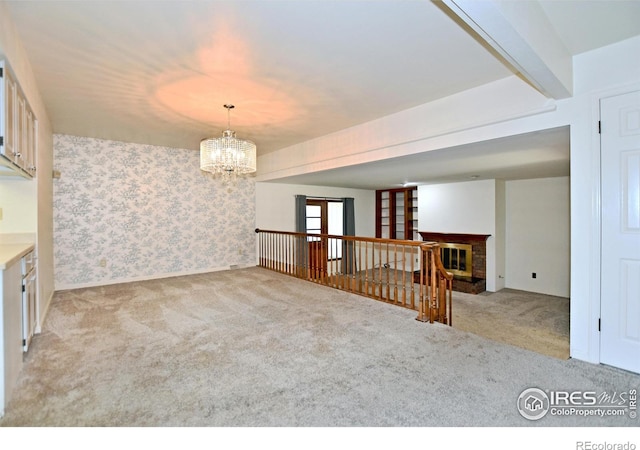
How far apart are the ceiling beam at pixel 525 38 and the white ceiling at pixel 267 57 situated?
14cm

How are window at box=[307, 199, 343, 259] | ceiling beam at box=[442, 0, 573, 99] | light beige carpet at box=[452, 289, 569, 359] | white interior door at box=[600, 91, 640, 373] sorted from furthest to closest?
window at box=[307, 199, 343, 259], light beige carpet at box=[452, 289, 569, 359], white interior door at box=[600, 91, 640, 373], ceiling beam at box=[442, 0, 573, 99]

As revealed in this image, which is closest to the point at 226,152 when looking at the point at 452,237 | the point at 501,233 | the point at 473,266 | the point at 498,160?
the point at 498,160

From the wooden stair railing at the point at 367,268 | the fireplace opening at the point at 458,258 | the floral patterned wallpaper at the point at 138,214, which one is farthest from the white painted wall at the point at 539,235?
the floral patterned wallpaper at the point at 138,214

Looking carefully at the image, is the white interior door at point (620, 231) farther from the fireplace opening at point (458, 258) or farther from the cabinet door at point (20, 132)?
the fireplace opening at point (458, 258)

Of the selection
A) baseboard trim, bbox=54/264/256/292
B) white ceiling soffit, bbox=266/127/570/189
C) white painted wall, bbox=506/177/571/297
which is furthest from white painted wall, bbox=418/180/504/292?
baseboard trim, bbox=54/264/256/292

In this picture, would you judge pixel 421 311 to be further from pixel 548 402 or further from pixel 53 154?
pixel 53 154

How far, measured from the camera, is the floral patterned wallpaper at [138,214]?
4.89 metres

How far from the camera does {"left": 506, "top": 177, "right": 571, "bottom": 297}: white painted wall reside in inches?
236

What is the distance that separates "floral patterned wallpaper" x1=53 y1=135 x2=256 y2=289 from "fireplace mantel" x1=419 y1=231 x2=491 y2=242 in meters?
4.41

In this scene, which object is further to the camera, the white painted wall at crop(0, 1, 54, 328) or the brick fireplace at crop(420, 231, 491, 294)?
the brick fireplace at crop(420, 231, 491, 294)

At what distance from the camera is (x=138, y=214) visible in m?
5.46

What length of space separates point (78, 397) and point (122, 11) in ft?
8.16

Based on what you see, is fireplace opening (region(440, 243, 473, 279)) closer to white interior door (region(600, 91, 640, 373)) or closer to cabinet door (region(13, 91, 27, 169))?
white interior door (region(600, 91, 640, 373))

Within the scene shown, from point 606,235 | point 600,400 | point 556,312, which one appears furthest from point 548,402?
point 556,312
